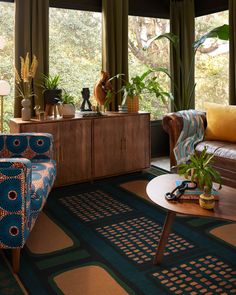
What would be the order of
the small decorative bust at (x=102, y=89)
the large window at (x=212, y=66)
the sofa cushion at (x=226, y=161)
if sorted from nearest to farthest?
the sofa cushion at (x=226, y=161) → the small decorative bust at (x=102, y=89) → the large window at (x=212, y=66)

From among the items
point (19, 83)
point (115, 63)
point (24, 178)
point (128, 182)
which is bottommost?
point (128, 182)

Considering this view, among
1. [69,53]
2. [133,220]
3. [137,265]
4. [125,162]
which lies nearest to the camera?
[137,265]

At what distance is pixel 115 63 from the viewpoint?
4758 millimetres

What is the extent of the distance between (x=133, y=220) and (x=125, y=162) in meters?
1.38

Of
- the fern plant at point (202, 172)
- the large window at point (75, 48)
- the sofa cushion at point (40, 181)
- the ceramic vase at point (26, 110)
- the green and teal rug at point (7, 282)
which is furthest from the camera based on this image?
the large window at point (75, 48)

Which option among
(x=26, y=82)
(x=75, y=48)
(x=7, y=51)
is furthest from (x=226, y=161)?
(x=7, y=51)

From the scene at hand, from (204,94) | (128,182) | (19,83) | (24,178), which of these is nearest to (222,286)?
(24,178)

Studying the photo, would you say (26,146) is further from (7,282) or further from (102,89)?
(102,89)

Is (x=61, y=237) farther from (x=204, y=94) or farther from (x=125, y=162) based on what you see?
(x=204, y=94)

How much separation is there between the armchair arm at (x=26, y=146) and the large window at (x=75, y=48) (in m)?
1.62

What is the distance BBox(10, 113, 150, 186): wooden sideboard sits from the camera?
3.94m

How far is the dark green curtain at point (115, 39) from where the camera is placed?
4.64m

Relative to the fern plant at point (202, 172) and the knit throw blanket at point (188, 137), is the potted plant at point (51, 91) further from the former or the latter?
the fern plant at point (202, 172)

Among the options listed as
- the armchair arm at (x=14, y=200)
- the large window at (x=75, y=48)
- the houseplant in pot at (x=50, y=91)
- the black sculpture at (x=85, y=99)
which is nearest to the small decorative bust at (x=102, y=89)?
the black sculpture at (x=85, y=99)
